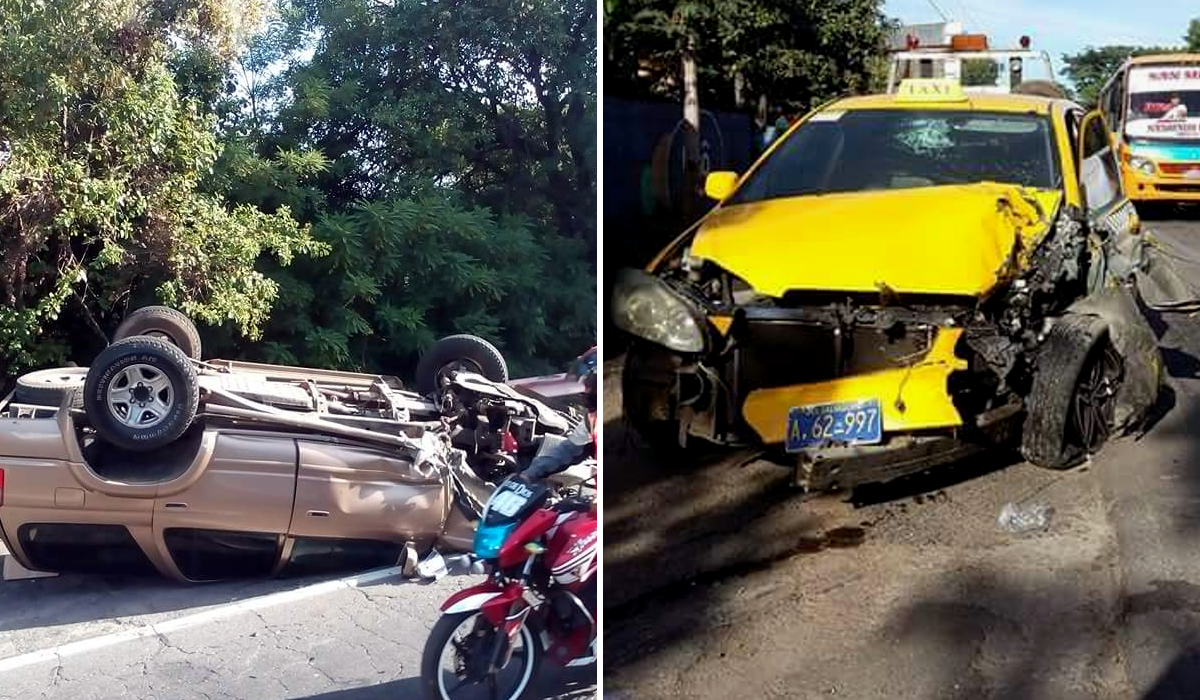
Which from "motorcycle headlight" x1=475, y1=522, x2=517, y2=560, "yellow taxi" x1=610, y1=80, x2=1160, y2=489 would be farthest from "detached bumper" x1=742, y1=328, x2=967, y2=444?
"motorcycle headlight" x1=475, y1=522, x2=517, y2=560

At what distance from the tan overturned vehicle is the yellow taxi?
34cm

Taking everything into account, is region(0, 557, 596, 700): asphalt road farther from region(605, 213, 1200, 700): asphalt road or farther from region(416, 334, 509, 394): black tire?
region(605, 213, 1200, 700): asphalt road

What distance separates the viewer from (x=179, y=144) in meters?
2.02

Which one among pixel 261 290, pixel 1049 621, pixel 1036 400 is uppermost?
pixel 261 290

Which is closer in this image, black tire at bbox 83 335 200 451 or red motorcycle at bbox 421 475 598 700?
black tire at bbox 83 335 200 451

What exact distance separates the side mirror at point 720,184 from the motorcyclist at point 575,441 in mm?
472

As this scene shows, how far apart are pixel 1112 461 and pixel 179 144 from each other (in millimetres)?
1864

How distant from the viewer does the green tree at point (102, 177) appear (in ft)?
6.43

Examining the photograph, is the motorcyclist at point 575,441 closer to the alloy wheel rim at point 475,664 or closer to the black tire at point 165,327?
the alloy wheel rim at point 475,664

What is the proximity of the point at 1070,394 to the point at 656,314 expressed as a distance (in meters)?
0.82

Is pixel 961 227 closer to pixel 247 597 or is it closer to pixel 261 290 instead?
pixel 261 290

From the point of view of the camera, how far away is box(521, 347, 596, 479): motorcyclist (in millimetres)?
2150

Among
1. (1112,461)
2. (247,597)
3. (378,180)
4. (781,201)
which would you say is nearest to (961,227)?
(781,201)

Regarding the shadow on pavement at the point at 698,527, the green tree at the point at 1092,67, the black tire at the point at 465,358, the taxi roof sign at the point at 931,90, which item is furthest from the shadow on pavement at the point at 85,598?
the green tree at the point at 1092,67
